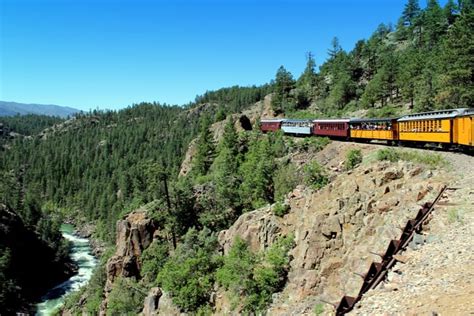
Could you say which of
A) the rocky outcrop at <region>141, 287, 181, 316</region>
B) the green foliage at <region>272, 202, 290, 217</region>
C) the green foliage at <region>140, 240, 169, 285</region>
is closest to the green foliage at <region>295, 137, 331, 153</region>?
the green foliage at <region>272, 202, 290, 217</region>

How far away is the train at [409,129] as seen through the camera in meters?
26.7

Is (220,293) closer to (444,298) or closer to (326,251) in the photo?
(326,251)

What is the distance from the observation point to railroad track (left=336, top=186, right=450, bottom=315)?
10.4 meters

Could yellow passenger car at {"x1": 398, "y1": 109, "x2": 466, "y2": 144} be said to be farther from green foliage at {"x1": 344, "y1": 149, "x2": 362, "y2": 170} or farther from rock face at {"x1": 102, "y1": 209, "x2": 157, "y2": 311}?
rock face at {"x1": 102, "y1": 209, "x2": 157, "y2": 311}

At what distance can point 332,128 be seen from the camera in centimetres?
4847

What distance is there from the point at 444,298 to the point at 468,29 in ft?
145

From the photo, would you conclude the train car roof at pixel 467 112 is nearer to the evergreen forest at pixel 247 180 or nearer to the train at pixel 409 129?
the train at pixel 409 129

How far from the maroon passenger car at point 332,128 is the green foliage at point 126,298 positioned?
27.7 metres

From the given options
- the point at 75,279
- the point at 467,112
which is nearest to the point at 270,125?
the point at 467,112

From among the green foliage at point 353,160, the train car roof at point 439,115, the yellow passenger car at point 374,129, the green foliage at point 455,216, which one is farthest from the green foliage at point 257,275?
the yellow passenger car at point 374,129

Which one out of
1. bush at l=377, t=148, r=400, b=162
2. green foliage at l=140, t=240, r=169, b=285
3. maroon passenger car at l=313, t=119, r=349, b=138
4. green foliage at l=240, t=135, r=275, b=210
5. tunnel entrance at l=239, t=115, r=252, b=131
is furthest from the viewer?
tunnel entrance at l=239, t=115, r=252, b=131

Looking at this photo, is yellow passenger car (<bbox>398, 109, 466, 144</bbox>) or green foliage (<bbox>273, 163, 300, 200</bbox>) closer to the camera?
yellow passenger car (<bbox>398, 109, 466, 144</bbox>)

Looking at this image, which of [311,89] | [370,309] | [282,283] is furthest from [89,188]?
[370,309]

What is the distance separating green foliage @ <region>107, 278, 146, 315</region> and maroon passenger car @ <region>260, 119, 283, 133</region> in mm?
33201
